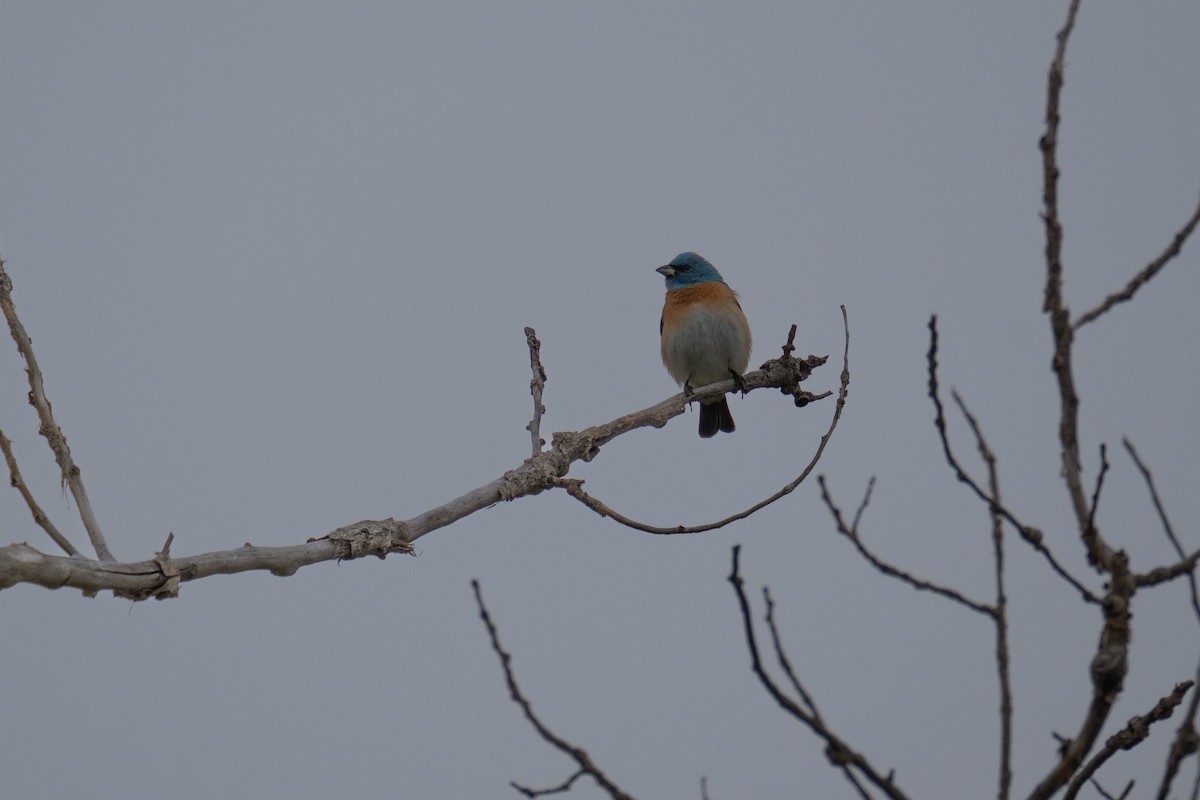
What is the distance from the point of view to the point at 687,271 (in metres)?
9.65

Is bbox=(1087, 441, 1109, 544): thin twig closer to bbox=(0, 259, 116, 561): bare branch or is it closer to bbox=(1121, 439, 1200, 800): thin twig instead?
bbox=(1121, 439, 1200, 800): thin twig

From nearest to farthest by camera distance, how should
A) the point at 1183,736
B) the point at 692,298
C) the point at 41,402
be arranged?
the point at 1183,736
the point at 41,402
the point at 692,298

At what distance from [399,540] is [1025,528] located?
266 cm

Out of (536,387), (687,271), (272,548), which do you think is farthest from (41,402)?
(687,271)

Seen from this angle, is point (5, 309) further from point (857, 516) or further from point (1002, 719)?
point (1002, 719)

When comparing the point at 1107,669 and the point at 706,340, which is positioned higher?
the point at 706,340

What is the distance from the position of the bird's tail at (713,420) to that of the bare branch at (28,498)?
A: 19.7 ft

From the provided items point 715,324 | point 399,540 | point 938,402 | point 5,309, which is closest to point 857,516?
point 938,402

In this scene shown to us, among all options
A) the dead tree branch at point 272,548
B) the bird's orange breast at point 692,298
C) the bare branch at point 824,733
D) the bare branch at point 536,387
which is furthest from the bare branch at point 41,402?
the bird's orange breast at point 692,298

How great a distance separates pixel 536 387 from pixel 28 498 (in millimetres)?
2176

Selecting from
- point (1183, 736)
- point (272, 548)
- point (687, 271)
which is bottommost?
point (1183, 736)

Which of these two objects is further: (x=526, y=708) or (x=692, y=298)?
(x=692, y=298)

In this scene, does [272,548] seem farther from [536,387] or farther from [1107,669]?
[1107,669]

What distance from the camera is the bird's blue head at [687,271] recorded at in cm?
961
